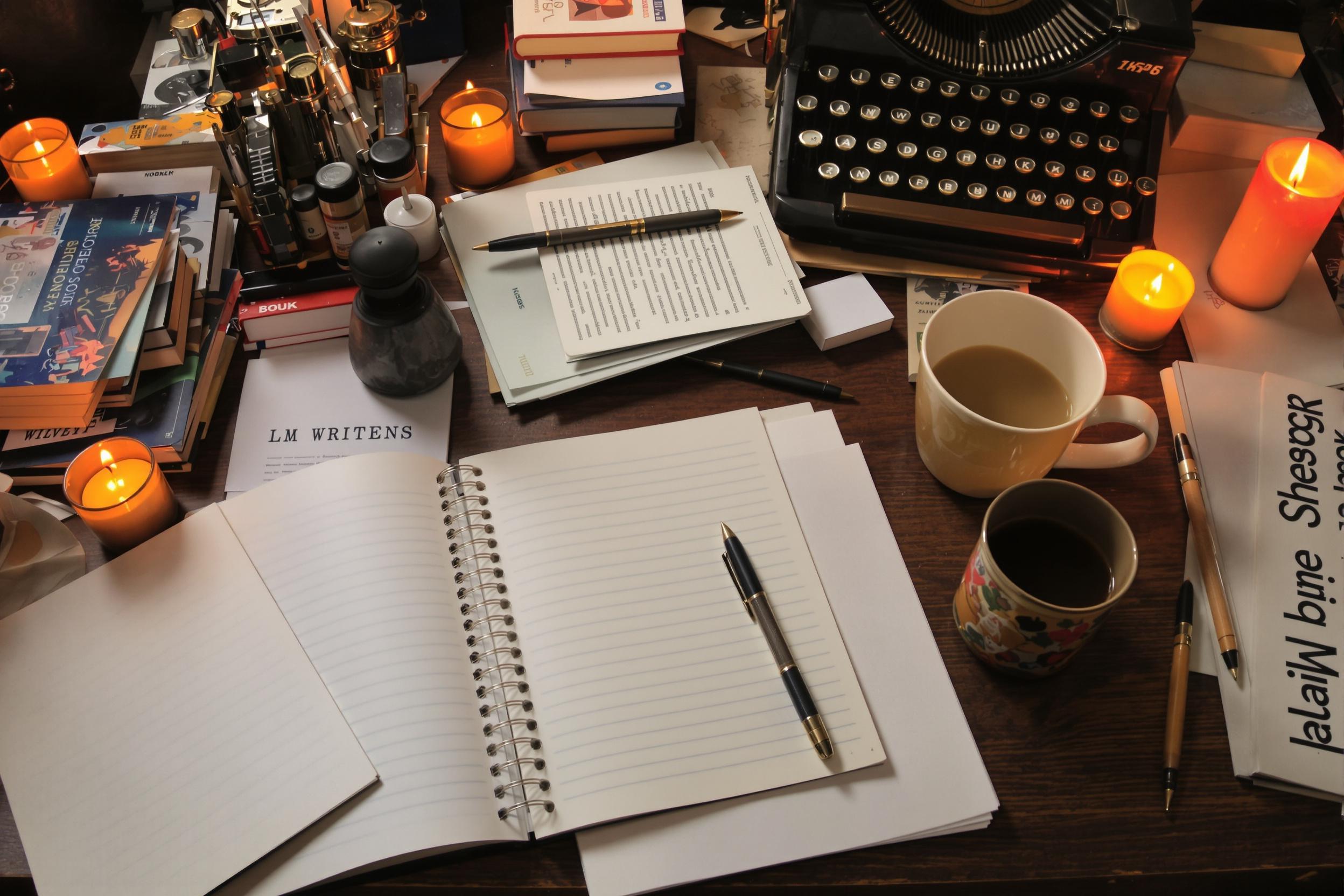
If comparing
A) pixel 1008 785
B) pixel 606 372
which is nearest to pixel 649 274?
pixel 606 372

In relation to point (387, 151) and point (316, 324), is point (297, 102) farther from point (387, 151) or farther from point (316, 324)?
point (316, 324)

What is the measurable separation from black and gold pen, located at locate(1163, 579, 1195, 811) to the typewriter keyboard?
36cm

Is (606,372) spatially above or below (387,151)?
below

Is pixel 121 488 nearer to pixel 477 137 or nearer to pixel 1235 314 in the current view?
pixel 477 137

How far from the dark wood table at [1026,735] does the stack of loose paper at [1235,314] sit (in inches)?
2.3

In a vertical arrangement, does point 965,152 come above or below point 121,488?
above

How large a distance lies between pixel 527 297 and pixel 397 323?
0.16 metres

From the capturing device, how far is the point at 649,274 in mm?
934

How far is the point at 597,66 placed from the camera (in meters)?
1.03

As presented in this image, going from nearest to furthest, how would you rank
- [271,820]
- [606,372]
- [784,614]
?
1. [271,820]
2. [784,614]
3. [606,372]

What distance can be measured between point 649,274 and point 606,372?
0.12 m

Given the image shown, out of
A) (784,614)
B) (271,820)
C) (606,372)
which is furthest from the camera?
(606,372)

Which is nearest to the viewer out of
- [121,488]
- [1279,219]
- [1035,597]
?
[1035,597]

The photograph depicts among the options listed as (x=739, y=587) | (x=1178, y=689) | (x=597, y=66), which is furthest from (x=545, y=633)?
(x=597, y=66)
